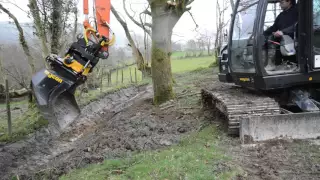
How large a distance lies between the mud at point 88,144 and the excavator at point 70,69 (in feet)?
2.27

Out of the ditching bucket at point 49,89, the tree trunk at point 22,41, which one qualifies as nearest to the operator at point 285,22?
the ditching bucket at point 49,89

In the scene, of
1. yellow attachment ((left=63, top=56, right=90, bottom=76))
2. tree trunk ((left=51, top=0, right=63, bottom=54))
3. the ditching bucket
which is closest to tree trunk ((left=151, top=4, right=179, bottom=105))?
tree trunk ((left=51, top=0, right=63, bottom=54))

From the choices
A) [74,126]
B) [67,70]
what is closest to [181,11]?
[74,126]

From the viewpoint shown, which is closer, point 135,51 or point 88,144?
point 88,144

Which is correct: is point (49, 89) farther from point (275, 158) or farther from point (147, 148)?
point (275, 158)

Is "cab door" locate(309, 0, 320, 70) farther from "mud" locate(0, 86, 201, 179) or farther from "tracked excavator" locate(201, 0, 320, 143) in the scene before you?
"mud" locate(0, 86, 201, 179)

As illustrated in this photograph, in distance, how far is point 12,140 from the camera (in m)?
5.46

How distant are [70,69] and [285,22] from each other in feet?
10.8

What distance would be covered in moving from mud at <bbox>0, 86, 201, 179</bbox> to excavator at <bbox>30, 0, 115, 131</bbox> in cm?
69

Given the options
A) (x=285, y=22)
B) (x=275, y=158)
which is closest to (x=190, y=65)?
(x=285, y=22)

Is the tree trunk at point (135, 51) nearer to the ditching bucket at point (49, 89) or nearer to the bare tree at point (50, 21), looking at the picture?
the bare tree at point (50, 21)

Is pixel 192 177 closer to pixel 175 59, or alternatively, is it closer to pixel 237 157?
pixel 237 157

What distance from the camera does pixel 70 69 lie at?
456cm

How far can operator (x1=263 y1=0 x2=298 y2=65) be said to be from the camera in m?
4.88
